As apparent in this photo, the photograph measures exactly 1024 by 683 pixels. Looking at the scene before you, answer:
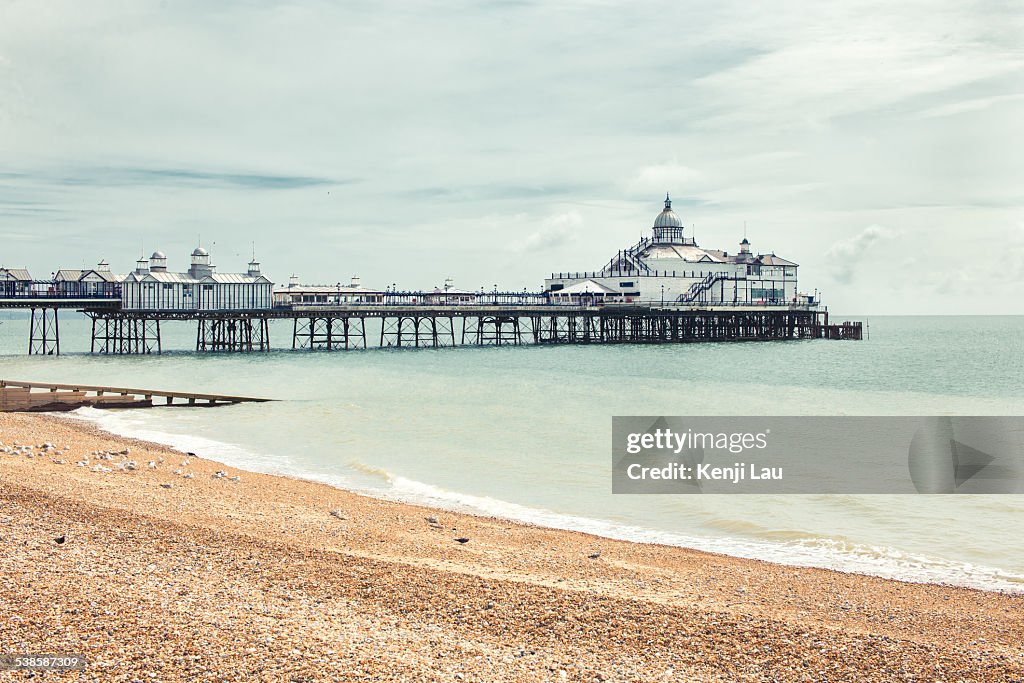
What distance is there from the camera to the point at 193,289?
6544 centimetres

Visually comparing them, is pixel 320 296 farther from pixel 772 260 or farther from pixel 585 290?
pixel 772 260

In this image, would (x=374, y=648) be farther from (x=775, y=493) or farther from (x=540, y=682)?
(x=775, y=493)

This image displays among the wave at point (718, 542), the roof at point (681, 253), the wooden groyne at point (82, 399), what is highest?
the roof at point (681, 253)

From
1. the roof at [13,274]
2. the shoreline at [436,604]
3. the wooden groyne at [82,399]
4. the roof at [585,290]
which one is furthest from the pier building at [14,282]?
the shoreline at [436,604]

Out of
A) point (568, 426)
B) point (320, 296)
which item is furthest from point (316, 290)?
point (568, 426)

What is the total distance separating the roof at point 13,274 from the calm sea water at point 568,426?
8.26 m

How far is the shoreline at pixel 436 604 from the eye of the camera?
7371mm

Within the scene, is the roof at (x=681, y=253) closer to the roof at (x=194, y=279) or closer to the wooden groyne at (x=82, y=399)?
the roof at (x=194, y=279)

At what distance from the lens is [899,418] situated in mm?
29609

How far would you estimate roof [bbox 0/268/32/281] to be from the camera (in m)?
63.2

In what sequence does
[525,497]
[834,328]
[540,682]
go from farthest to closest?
1. [834,328]
2. [525,497]
3. [540,682]

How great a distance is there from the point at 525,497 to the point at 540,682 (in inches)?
369

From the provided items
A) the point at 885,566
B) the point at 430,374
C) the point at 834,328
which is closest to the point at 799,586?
the point at 885,566

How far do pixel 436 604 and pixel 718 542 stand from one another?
232 inches
